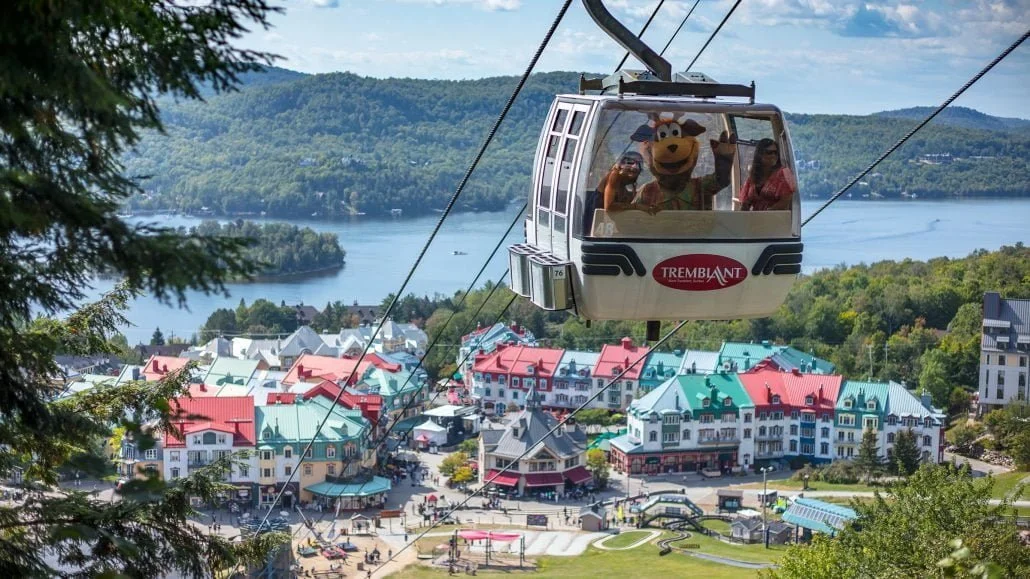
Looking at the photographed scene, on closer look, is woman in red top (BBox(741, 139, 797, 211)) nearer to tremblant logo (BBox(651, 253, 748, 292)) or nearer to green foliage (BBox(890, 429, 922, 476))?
tremblant logo (BBox(651, 253, 748, 292))

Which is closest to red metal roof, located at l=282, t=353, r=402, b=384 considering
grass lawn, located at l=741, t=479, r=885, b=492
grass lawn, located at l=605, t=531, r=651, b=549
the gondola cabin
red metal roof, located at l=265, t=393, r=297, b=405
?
red metal roof, located at l=265, t=393, r=297, b=405

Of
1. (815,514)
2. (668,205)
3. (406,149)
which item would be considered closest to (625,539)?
(815,514)

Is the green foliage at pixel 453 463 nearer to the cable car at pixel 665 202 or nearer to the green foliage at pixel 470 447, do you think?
the green foliage at pixel 470 447

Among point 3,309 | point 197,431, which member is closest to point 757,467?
point 197,431

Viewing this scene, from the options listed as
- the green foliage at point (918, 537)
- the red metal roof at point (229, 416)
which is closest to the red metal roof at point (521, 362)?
the red metal roof at point (229, 416)

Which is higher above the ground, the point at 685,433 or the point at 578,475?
the point at 685,433

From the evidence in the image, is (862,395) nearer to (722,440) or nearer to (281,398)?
(722,440)
